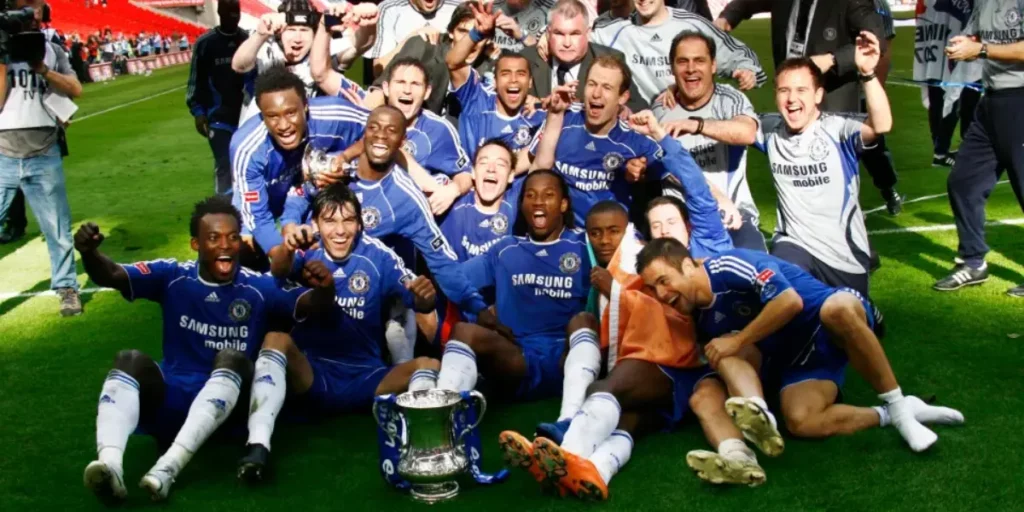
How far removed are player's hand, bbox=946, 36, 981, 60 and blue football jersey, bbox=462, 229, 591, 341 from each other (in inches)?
97.1

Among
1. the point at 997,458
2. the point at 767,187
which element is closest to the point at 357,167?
the point at 997,458

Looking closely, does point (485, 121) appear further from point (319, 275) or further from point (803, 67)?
point (319, 275)

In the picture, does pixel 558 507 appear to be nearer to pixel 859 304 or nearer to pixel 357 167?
pixel 859 304

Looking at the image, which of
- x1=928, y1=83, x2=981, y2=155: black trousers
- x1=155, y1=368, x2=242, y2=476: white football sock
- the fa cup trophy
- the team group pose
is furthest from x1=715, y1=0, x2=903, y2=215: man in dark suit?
x1=155, y1=368, x2=242, y2=476: white football sock

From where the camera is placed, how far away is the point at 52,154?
793 centimetres

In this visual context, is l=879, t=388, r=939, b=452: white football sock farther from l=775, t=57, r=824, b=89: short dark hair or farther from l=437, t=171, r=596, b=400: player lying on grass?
l=775, t=57, r=824, b=89: short dark hair

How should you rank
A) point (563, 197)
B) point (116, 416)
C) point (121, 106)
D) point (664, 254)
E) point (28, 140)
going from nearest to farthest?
point (116, 416) → point (664, 254) → point (563, 197) → point (28, 140) → point (121, 106)

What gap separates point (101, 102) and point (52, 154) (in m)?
18.7

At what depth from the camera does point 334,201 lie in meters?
5.82

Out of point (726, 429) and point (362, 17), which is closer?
point (726, 429)

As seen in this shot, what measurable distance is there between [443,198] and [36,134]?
310cm

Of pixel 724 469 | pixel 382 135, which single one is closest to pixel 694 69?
pixel 382 135

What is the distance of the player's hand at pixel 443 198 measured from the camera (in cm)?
666

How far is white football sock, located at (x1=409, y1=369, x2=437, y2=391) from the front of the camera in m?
5.41
